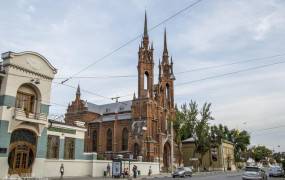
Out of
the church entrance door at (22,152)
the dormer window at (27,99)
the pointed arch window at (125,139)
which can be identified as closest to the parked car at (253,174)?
the church entrance door at (22,152)

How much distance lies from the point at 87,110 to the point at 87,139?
7090mm

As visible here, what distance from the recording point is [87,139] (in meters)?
73.6

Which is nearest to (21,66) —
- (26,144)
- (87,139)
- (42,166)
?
(26,144)

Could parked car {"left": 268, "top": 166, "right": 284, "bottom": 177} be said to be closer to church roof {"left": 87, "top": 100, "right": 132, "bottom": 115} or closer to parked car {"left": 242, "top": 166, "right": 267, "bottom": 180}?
parked car {"left": 242, "top": 166, "right": 267, "bottom": 180}

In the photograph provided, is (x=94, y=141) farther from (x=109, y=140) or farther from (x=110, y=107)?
(x=110, y=107)

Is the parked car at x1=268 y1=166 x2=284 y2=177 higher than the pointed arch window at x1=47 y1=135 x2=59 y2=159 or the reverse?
the reverse

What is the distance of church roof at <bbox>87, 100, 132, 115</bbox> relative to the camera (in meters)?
73.7

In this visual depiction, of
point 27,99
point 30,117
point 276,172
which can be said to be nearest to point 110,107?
point 276,172

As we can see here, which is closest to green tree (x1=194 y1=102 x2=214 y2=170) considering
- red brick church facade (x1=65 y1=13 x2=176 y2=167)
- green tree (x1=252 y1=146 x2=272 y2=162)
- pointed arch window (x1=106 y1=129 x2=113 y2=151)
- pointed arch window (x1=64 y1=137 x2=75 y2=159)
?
red brick church facade (x1=65 y1=13 x2=176 y2=167)

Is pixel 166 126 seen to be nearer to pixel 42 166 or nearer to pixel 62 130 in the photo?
pixel 62 130

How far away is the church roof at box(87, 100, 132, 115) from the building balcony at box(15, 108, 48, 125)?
134 ft

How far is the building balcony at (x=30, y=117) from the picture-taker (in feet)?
94.1

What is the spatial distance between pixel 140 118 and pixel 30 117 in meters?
35.9

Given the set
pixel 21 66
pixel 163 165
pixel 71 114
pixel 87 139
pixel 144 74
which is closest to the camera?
pixel 21 66
